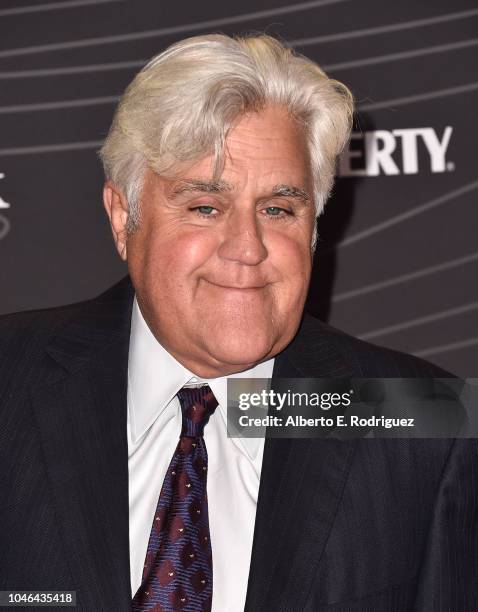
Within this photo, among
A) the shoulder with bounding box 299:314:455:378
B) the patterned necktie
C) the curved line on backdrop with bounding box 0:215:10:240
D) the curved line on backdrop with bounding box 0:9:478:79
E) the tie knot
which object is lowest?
the patterned necktie

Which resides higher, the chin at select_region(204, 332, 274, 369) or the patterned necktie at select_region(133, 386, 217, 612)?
the chin at select_region(204, 332, 274, 369)

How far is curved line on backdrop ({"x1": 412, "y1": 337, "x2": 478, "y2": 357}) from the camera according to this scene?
101 inches

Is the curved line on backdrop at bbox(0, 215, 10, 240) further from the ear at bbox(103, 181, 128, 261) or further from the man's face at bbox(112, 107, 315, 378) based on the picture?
the man's face at bbox(112, 107, 315, 378)

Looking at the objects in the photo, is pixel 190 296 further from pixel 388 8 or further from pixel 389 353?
pixel 388 8

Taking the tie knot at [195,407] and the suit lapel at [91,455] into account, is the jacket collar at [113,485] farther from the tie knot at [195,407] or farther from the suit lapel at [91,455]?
the tie knot at [195,407]

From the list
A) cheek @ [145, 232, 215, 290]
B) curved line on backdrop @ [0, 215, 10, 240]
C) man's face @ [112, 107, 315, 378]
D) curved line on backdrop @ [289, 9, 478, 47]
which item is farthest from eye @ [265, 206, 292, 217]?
curved line on backdrop @ [0, 215, 10, 240]

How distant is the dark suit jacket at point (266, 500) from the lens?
170cm

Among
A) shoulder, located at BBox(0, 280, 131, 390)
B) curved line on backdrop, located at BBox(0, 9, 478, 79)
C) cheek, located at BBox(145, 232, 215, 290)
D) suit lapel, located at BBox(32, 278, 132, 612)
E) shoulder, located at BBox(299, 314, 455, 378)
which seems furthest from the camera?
curved line on backdrop, located at BBox(0, 9, 478, 79)

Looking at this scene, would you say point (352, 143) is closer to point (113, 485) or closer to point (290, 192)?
point (290, 192)

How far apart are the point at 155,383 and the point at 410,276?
93 centimetres

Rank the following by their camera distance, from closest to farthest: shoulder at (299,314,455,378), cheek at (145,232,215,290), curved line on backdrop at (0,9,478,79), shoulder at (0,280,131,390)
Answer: cheek at (145,232,215,290), shoulder at (0,280,131,390), shoulder at (299,314,455,378), curved line on backdrop at (0,9,478,79)

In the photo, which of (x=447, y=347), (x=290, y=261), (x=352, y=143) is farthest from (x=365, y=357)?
(x=352, y=143)

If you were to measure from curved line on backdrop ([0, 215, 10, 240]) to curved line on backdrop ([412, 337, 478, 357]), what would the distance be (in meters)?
1.08

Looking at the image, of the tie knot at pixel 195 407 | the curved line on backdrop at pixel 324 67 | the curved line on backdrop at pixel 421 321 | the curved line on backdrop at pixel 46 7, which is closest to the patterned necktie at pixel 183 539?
the tie knot at pixel 195 407
